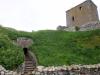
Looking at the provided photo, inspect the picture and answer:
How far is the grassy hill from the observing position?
27781 millimetres

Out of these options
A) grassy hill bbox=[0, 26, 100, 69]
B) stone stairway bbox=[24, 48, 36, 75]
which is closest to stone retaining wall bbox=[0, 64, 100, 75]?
stone stairway bbox=[24, 48, 36, 75]

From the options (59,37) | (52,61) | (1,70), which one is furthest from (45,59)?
(59,37)

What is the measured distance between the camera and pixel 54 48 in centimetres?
3284

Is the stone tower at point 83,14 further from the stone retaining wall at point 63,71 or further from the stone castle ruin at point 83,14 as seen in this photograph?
the stone retaining wall at point 63,71

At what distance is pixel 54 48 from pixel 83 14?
28.8 meters

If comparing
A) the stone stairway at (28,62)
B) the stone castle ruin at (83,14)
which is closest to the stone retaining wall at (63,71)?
the stone stairway at (28,62)

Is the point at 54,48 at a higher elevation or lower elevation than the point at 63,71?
higher

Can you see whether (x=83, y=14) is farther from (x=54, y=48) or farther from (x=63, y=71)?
(x=63, y=71)

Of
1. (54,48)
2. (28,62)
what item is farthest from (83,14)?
(28,62)

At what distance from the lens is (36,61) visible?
28297mm

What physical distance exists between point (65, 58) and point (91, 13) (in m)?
30.9

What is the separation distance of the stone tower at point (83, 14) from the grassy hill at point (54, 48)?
746 inches

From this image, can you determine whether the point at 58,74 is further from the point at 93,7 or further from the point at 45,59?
the point at 93,7

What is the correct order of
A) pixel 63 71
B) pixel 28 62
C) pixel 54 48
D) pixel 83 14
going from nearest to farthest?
pixel 63 71, pixel 28 62, pixel 54 48, pixel 83 14
